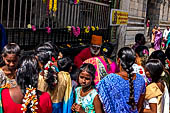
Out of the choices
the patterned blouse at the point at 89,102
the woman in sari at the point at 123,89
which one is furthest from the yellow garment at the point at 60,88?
the woman in sari at the point at 123,89

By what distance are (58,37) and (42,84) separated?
450 cm

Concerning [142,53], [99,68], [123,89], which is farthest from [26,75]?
[142,53]

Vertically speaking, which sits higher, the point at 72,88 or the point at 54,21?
the point at 54,21

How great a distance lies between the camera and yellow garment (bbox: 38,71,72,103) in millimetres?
3314

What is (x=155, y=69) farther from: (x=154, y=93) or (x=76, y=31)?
(x=76, y=31)

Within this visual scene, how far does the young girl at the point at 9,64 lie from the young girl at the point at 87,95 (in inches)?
36.7

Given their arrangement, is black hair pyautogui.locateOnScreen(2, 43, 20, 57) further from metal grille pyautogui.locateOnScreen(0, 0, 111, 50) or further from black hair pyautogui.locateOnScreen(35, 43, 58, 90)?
metal grille pyautogui.locateOnScreen(0, 0, 111, 50)

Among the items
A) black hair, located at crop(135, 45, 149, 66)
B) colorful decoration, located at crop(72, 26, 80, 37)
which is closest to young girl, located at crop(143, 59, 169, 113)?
black hair, located at crop(135, 45, 149, 66)

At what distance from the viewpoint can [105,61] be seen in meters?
4.40

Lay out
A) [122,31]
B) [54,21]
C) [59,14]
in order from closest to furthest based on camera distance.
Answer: [54,21], [59,14], [122,31]

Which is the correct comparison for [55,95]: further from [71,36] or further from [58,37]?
[71,36]

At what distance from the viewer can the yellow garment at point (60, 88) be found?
10.9 ft

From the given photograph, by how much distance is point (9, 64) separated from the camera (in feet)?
11.6

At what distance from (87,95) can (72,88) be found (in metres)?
0.49
